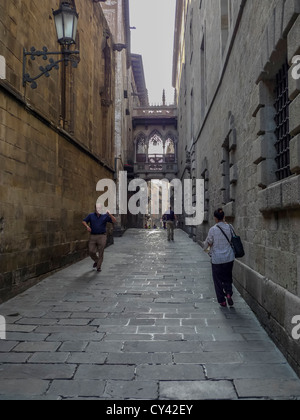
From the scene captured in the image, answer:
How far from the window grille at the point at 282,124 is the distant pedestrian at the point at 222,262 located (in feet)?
4.51

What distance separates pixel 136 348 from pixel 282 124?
3.11m

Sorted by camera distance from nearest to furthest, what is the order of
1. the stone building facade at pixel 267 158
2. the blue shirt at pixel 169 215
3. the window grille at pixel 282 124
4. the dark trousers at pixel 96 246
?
1. the stone building facade at pixel 267 158
2. the window grille at pixel 282 124
3. the dark trousers at pixel 96 246
4. the blue shirt at pixel 169 215

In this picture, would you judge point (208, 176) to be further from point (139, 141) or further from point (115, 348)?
point (139, 141)

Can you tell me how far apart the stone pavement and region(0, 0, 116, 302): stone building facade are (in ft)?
3.42

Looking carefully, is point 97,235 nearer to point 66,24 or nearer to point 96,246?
point 96,246

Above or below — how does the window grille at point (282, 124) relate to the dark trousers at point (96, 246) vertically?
above

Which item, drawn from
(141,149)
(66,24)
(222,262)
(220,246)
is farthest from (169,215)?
(141,149)

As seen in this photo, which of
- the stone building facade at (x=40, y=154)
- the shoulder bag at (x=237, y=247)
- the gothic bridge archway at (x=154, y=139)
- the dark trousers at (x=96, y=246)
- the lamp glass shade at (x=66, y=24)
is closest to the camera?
the shoulder bag at (x=237, y=247)

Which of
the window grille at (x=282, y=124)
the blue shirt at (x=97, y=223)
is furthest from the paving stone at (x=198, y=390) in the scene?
the blue shirt at (x=97, y=223)

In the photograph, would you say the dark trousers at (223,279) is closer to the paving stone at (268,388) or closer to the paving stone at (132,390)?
the paving stone at (268,388)

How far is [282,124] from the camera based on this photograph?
4453 millimetres

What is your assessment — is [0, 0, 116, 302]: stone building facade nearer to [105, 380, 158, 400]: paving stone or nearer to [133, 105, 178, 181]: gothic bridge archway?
[105, 380, 158, 400]: paving stone

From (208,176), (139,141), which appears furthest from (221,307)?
(139,141)

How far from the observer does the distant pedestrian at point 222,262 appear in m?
5.50
